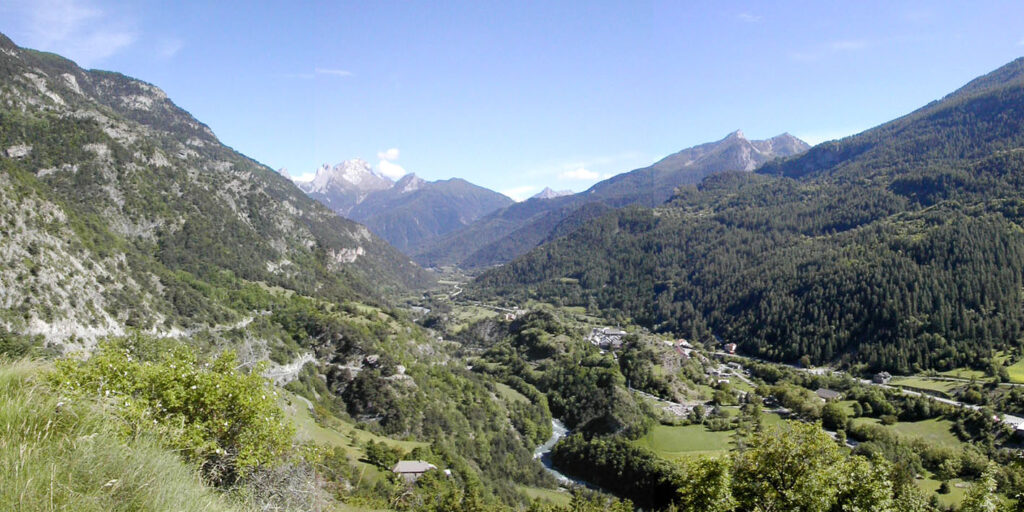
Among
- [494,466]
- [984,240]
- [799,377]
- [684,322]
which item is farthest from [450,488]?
[984,240]

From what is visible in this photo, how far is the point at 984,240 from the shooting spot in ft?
386

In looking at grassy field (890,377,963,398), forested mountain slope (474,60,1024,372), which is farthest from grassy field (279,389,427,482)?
forested mountain slope (474,60,1024,372)

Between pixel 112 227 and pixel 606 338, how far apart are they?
10655 cm

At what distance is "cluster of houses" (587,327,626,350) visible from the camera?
11804 centimetres

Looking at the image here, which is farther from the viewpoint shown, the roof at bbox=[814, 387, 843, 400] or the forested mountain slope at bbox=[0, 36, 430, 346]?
the roof at bbox=[814, 387, 843, 400]

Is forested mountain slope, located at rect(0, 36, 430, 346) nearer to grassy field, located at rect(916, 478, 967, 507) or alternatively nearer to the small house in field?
the small house in field

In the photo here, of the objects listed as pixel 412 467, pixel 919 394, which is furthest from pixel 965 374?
pixel 412 467

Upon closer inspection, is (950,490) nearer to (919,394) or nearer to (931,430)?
(931,430)

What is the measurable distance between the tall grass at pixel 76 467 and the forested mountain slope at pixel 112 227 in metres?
53.9

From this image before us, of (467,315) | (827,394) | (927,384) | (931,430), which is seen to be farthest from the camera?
(467,315)

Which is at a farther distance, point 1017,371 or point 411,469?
point 1017,371

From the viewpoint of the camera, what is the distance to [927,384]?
3248 inches

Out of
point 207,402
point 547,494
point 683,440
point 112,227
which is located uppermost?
point 112,227

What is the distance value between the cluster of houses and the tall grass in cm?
11138
